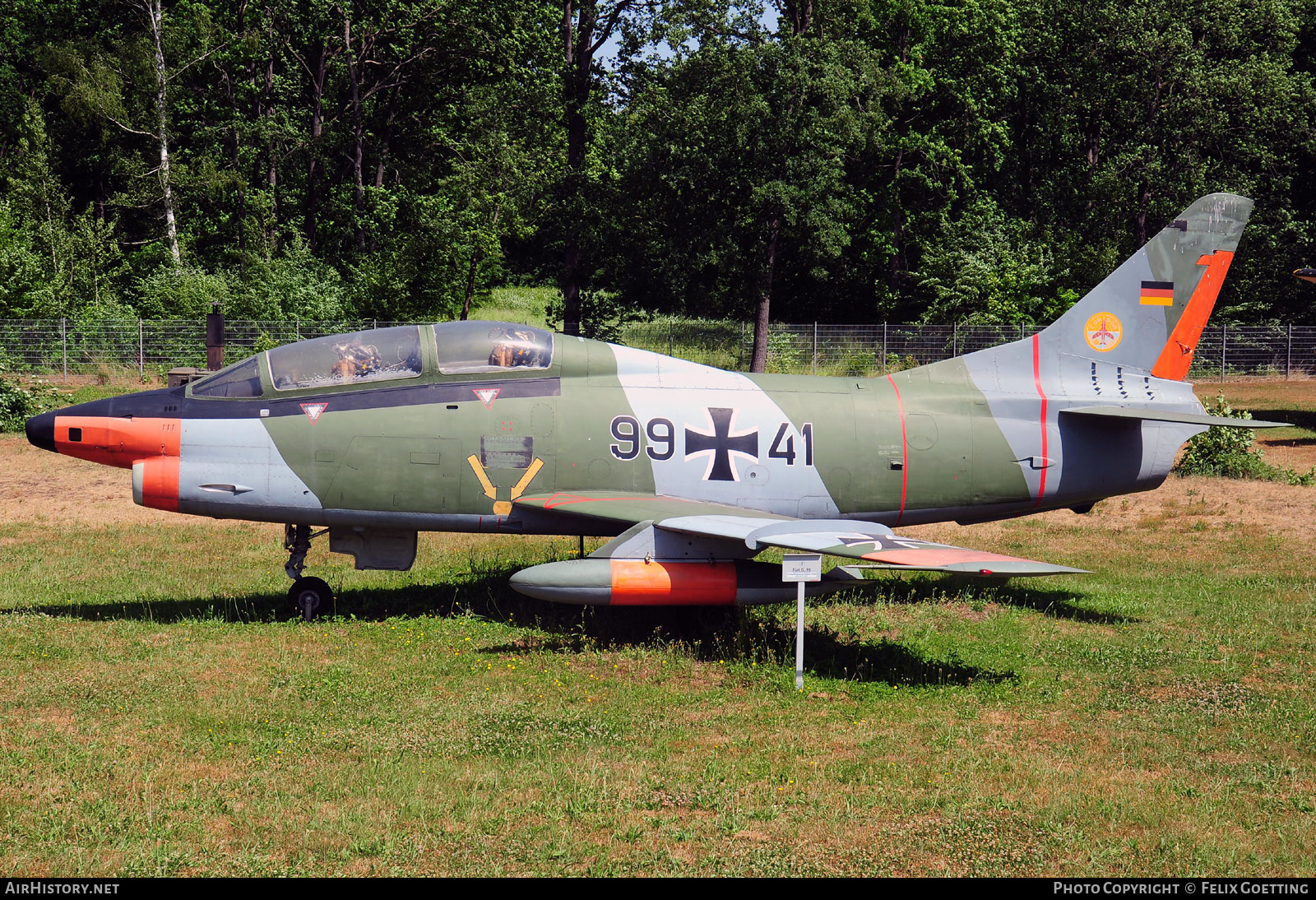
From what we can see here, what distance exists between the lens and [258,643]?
11734 millimetres

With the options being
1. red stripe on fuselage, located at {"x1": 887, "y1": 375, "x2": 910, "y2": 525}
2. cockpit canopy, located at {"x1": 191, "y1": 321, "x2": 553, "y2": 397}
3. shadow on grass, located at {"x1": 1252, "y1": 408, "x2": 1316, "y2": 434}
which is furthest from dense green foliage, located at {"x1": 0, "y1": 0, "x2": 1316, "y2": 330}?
cockpit canopy, located at {"x1": 191, "y1": 321, "x2": 553, "y2": 397}

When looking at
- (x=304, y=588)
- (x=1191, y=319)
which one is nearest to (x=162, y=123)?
(x=304, y=588)

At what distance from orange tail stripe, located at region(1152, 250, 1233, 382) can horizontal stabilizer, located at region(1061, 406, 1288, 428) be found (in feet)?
2.72

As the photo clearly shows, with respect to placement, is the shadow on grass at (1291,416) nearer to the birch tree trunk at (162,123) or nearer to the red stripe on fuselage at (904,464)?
the red stripe on fuselage at (904,464)

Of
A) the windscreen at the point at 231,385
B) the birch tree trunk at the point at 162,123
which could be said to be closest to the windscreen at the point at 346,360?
the windscreen at the point at 231,385

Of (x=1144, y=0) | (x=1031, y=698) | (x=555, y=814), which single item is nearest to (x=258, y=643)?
(x=555, y=814)

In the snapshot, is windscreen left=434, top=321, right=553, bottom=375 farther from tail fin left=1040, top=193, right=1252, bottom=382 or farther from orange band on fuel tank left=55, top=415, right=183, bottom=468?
tail fin left=1040, top=193, right=1252, bottom=382

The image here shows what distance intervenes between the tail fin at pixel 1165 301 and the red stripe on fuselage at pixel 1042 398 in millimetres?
347

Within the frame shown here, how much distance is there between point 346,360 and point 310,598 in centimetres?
292

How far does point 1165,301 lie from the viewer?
14.5 meters

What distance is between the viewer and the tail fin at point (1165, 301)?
47.4 ft

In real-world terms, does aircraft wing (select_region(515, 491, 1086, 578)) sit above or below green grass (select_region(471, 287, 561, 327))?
below

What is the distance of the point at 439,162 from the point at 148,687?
50.3 m

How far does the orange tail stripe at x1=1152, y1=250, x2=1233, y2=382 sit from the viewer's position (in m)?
14.5
